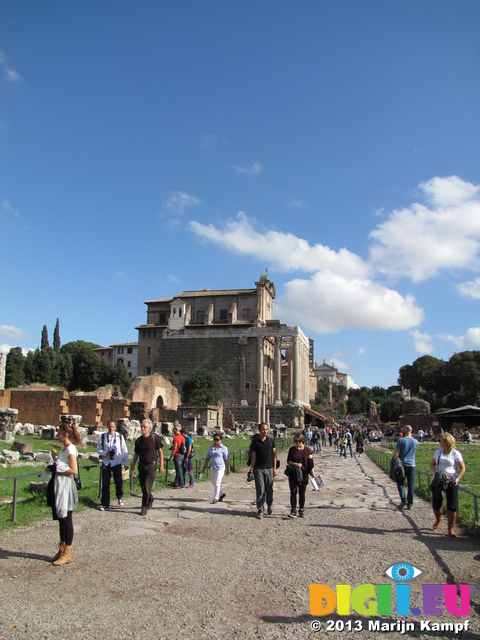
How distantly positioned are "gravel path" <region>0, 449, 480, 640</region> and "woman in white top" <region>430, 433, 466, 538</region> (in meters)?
0.26

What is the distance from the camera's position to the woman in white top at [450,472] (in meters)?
7.53

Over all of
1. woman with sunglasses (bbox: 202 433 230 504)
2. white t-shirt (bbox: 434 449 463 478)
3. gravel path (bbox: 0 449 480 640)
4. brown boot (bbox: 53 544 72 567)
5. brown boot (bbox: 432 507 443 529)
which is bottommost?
gravel path (bbox: 0 449 480 640)

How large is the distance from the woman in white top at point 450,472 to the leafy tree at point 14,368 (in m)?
52.3

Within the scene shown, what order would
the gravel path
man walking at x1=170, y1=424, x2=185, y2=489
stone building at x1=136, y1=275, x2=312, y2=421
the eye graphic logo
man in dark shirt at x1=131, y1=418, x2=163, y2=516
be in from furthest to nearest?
stone building at x1=136, y1=275, x2=312, y2=421 < man walking at x1=170, y1=424, x2=185, y2=489 < man in dark shirt at x1=131, y1=418, x2=163, y2=516 < the eye graphic logo < the gravel path

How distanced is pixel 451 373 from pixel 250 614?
264 ft

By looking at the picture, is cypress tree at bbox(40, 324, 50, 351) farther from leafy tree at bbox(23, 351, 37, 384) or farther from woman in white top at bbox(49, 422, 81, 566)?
woman in white top at bbox(49, 422, 81, 566)

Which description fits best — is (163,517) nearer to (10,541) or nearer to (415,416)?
(10,541)

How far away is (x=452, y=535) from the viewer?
7484 mm

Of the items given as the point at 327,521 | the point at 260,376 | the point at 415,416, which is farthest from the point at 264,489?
the point at 260,376

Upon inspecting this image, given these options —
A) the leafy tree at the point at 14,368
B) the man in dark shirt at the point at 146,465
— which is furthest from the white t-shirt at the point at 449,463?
the leafy tree at the point at 14,368

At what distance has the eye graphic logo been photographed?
18.0 ft

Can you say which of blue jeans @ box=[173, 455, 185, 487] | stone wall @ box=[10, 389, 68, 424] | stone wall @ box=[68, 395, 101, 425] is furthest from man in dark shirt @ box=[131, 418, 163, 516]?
stone wall @ box=[68, 395, 101, 425]

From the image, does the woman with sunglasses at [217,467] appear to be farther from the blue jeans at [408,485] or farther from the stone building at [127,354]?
the stone building at [127,354]

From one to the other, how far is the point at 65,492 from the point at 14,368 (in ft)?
177
